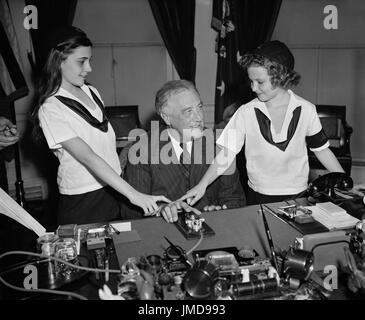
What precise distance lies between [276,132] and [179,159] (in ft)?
2.15

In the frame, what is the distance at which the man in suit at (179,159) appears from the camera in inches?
103

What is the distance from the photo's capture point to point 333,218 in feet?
6.48

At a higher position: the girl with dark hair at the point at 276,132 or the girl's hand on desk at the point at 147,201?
the girl with dark hair at the point at 276,132

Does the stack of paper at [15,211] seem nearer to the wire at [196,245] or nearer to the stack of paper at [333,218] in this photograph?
the wire at [196,245]

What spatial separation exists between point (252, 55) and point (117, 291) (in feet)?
5.86

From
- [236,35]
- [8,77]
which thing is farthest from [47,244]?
[236,35]

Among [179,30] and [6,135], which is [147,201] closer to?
[6,135]

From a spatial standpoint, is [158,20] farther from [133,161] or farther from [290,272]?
[290,272]

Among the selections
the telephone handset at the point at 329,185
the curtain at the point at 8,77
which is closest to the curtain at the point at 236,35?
the curtain at the point at 8,77

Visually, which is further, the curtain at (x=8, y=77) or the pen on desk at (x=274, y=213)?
the curtain at (x=8, y=77)

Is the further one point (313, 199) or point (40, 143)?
point (40, 143)

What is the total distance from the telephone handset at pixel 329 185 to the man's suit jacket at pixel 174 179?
521 mm

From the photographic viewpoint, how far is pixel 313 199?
91.2 inches
